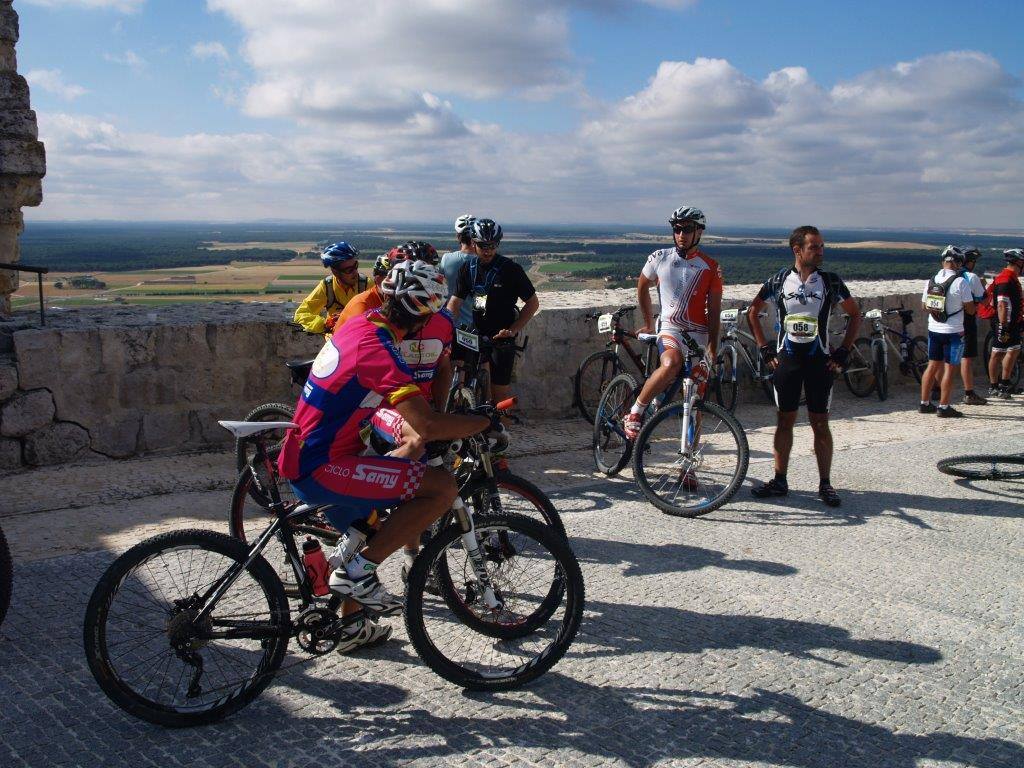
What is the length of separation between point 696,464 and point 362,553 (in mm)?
3330

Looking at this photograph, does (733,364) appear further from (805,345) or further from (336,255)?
(336,255)

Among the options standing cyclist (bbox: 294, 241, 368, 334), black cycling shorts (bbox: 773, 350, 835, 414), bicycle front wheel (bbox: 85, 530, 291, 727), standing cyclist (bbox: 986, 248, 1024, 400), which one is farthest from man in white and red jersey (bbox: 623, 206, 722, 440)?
standing cyclist (bbox: 986, 248, 1024, 400)

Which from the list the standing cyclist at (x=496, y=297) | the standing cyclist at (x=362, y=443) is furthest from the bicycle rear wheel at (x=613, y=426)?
the standing cyclist at (x=362, y=443)

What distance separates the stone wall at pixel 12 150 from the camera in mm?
7973

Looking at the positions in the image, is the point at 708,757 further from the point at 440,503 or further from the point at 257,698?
the point at 257,698

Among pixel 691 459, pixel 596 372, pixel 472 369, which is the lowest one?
pixel 691 459

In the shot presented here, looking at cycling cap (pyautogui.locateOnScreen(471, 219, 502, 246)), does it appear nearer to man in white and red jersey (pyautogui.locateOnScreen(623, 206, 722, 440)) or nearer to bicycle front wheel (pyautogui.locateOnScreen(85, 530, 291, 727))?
man in white and red jersey (pyautogui.locateOnScreen(623, 206, 722, 440))

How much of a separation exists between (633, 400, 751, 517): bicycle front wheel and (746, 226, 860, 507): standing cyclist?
0.50 meters

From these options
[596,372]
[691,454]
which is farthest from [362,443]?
[596,372]

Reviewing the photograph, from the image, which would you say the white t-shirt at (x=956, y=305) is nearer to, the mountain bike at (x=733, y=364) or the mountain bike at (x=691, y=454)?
the mountain bike at (x=733, y=364)

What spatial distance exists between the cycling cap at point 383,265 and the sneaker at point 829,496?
11.7ft

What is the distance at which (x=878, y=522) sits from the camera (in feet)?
19.7

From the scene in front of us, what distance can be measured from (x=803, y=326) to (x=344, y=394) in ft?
13.3

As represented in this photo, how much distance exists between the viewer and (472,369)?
21.3 feet
